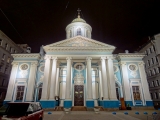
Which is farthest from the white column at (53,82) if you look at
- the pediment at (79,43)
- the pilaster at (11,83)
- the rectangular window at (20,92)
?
the pilaster at (11,83)

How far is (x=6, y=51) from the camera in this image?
26.9m

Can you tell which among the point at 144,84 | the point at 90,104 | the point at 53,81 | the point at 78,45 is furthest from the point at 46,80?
the point at 144,84

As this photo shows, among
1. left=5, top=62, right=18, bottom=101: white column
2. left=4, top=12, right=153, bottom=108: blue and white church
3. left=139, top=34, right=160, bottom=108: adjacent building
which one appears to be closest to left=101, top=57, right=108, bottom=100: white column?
left=4, top=12, right=153, bottom=108: blue and white church

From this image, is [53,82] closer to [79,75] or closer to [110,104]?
[79,75]

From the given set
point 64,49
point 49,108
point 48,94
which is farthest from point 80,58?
point 49,108

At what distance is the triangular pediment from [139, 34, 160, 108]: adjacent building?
13.3 metres

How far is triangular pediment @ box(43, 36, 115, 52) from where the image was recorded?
19.8 meters

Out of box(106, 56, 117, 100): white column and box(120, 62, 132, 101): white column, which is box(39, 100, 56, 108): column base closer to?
box(106, 56, 117, 100): white column

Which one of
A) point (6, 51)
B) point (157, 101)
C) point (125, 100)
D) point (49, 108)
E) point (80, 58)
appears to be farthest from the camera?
point (6, 51)

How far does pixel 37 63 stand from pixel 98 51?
38.2 ft

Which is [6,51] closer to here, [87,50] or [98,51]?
[87,50]

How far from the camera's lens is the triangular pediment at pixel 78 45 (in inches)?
779

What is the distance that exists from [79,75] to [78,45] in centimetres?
559

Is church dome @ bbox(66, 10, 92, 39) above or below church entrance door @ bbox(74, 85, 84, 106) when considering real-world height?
above
